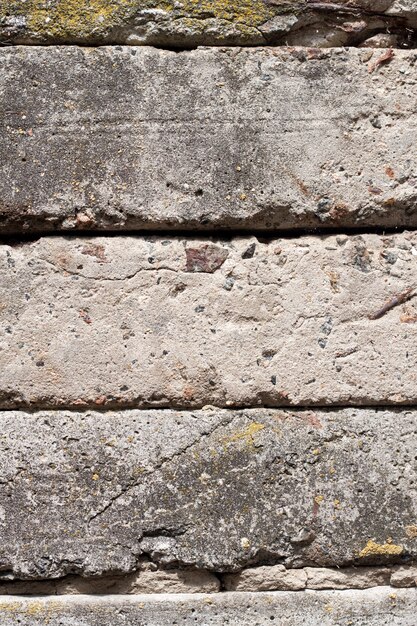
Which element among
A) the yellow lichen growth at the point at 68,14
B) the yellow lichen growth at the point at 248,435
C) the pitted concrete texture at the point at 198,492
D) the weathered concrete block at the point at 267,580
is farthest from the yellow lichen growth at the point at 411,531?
the yellow lichen growth at the point at 68,14

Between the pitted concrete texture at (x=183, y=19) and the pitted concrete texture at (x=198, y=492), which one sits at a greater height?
the pitted concrete texture at (x=183, y=19)

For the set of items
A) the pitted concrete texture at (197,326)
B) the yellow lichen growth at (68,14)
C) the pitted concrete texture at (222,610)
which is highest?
the yellow lichen growth at (68,14)

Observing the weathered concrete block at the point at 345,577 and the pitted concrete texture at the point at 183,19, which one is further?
the pitted concrete texture at the point at 183,19

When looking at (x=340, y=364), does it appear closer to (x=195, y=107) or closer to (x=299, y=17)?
(x=195, y=107)

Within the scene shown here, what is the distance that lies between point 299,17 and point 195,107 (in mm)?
420

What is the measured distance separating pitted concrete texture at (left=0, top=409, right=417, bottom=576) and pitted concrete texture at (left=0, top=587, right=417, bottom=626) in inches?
3.0

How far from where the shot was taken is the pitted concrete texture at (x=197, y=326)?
94.4 inches

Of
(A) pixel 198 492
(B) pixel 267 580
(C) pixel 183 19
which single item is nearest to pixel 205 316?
(A) pixel 198 492

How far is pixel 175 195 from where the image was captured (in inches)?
96.6

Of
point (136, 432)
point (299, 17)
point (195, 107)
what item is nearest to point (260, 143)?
point (195, 107)

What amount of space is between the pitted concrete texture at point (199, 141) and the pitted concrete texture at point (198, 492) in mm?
582

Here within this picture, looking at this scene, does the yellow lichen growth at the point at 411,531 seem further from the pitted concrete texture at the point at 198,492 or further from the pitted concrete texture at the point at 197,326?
the pitted concrete texture at the point at 197,326

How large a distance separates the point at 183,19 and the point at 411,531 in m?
1.61

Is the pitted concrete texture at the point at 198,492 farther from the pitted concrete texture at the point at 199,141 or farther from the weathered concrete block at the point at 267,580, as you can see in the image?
the pitted concrete texture at the point at 199,141
